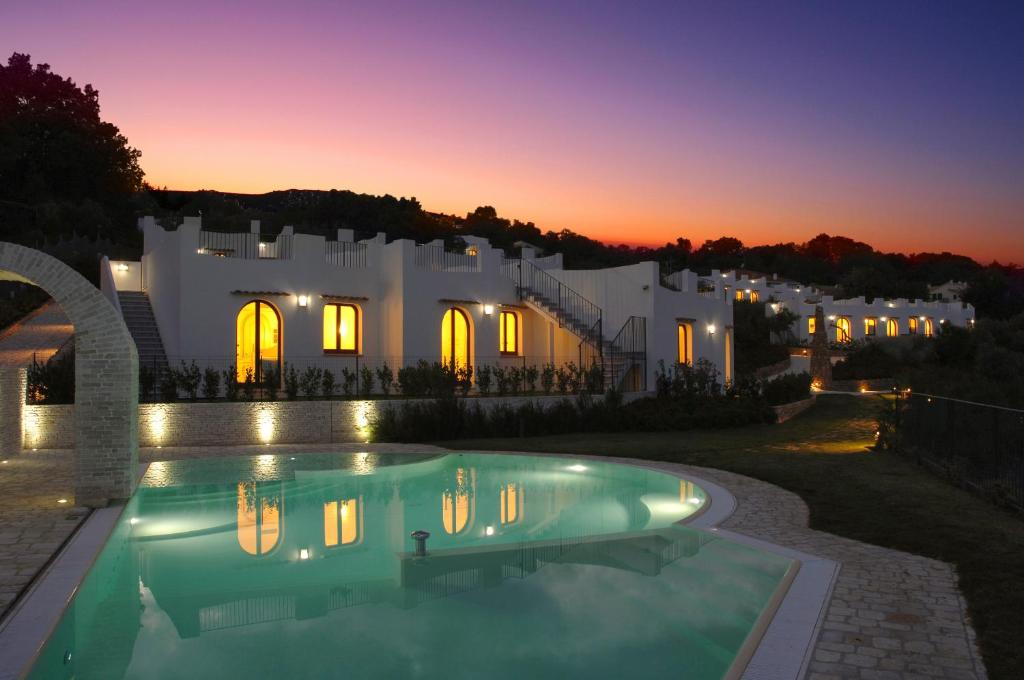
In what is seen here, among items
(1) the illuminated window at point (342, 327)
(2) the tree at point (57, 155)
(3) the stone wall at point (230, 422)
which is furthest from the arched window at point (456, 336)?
(2) the tree at point (57, 155)

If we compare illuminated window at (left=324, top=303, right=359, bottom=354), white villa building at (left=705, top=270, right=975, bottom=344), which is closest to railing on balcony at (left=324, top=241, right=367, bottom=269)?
illuminated window at (left=324, top=303, right=359, bottom=354)

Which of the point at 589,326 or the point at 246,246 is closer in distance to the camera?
the point at 246,246

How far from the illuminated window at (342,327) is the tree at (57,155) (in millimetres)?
22568

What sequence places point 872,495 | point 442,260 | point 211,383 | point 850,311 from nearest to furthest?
point 872,495, point 211,383, point 442,260, point 850,311

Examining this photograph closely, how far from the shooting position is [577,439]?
16.0 meters

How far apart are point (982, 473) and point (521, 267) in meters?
15.2

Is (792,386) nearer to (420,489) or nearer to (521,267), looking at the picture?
(521,267)

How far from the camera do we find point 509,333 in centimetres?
2336

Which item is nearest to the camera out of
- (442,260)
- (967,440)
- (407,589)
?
(407,589)

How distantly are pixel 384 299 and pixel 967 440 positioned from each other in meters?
14.6

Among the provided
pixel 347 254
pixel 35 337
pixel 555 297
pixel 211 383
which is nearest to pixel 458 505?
pixel 211 383

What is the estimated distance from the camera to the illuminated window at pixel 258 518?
7.98m

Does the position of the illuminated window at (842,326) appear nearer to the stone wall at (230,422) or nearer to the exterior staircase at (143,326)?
the stone wall at (230,422)

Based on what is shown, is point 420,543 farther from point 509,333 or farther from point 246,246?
point 509,333
